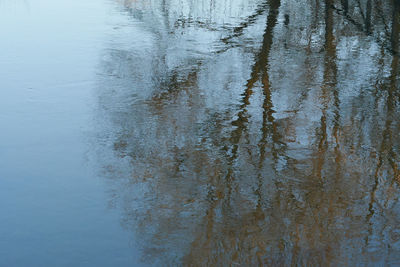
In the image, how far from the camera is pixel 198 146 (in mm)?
7090

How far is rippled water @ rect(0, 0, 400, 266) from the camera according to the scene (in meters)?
5.20

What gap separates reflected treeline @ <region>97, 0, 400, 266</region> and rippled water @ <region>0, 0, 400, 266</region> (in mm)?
21

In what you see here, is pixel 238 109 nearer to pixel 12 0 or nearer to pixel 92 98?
pixel 92 98

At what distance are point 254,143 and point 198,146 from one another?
72cm

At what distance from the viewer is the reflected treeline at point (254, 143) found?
5.28 metres

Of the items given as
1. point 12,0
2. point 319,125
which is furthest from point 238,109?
point 12,0

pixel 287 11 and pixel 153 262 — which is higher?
pixel 287 11

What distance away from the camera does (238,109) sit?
825 cm

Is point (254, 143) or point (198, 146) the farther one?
point (254, 143)

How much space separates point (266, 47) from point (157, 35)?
2306 millimetres

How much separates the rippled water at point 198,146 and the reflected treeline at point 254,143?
2 centimetres

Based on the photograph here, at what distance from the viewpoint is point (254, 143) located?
7.24 metres

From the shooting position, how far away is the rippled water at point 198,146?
520cm

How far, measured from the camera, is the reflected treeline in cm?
528
